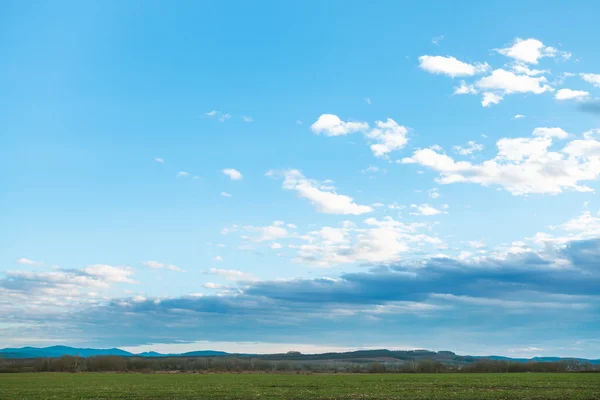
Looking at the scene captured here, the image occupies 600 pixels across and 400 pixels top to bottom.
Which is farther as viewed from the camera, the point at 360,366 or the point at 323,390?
the point at 360,366

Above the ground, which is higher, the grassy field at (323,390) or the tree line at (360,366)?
the grassy field at (323,390)

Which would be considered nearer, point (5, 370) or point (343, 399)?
point (343, 399)

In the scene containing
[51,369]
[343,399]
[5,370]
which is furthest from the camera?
[51,369]

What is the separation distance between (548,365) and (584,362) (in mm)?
10539

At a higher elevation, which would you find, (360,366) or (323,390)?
(323,390)

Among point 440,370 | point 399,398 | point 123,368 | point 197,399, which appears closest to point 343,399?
point 399,398

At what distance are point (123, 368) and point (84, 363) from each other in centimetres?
1280

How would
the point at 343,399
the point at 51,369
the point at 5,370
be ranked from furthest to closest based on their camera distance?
the point at 51,369 < the point at 5,370 < the point at 343,399

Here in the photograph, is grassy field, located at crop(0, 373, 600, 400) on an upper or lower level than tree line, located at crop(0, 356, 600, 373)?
upper

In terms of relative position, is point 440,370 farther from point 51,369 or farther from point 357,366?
point 51,369

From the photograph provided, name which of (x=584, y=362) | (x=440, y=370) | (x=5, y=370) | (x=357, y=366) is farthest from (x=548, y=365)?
(x=5, y=370)

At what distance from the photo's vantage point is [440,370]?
6757 inches

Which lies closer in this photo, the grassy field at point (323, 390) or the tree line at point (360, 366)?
the grassy field at point (323, 390)

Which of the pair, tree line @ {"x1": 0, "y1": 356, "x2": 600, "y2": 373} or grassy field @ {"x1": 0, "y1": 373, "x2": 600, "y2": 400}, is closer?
grassy field @ {"x1": 0, "y1": 373, "x2": 600, "y2": 400}
